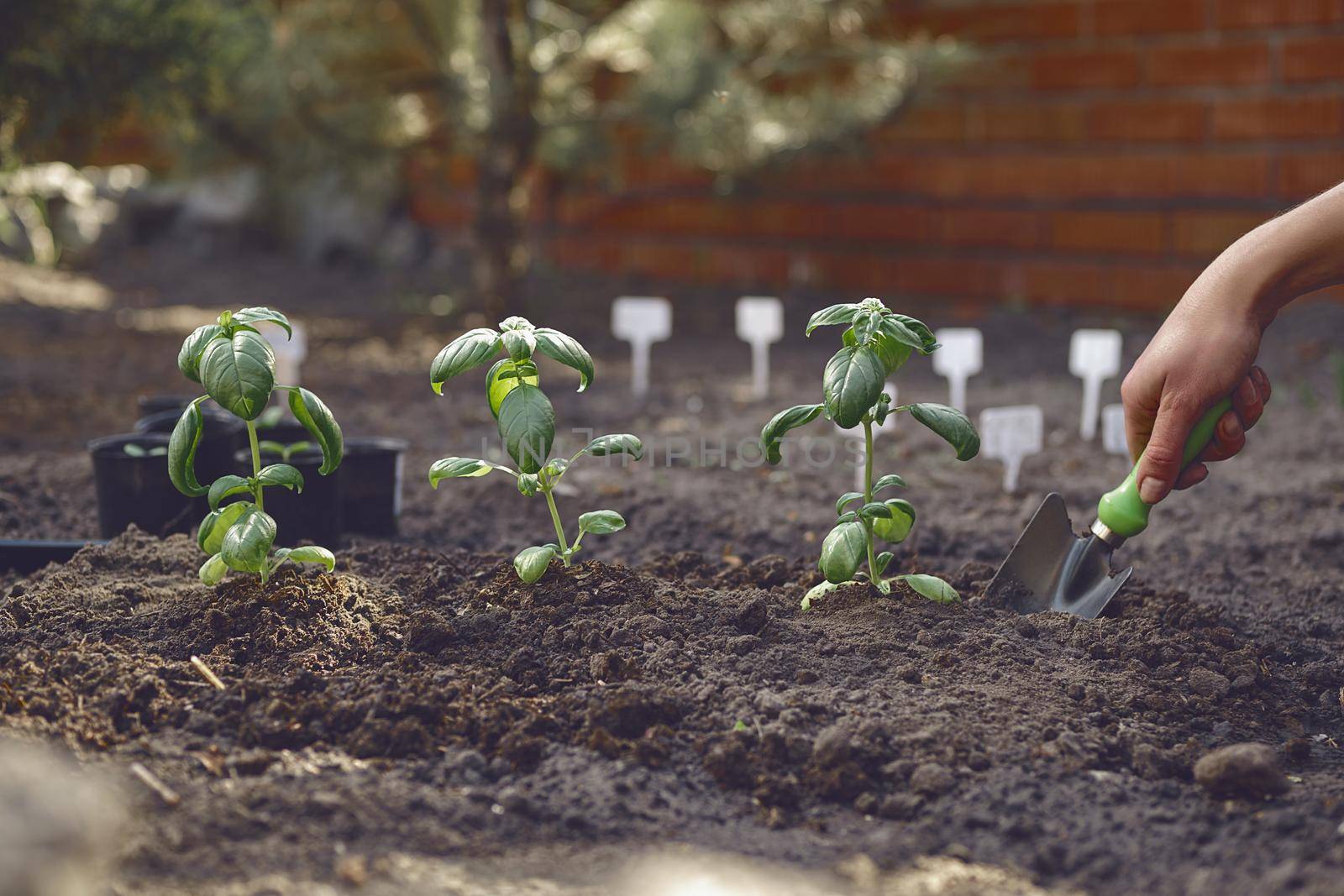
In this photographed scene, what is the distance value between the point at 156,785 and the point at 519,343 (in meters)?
0.85

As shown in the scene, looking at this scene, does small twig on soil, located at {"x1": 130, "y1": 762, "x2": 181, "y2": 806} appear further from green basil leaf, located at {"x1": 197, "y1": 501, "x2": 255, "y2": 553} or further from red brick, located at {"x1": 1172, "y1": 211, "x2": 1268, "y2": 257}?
red brick, located at {"x1": 1172, "y1": 211, "x2": 1268, "y2": 257}

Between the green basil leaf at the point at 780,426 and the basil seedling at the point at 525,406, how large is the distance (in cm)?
21

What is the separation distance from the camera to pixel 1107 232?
5.58m

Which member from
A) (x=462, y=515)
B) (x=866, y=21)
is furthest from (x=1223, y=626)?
(x=866, y=21)

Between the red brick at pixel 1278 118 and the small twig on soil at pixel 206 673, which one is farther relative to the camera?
the red brick at pixel 1278 118

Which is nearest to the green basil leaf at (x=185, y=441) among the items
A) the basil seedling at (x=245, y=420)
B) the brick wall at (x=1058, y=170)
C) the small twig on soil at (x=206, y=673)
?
the basil seedling at (x=245, y=420)

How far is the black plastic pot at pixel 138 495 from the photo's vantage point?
8.75 ft

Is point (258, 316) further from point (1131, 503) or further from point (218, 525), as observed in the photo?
point (1131, 503)

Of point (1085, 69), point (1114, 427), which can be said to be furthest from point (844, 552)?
point (1085, 69)

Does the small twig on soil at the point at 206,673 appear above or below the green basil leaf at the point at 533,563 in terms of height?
below

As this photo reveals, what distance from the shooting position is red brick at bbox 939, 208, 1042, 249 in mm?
5809

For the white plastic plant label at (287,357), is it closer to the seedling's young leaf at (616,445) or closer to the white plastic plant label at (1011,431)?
the seedling's young leaf at (616,445)

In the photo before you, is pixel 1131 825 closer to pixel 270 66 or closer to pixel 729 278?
pixel 270 66

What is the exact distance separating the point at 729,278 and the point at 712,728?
202 inches
